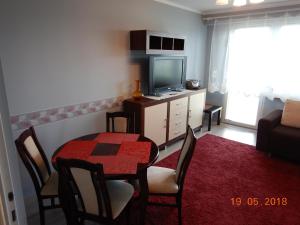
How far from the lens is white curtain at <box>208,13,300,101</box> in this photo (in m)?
3.81

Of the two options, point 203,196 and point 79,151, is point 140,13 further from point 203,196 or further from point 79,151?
point 203,196

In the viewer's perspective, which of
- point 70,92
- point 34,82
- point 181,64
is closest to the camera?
point 34,82

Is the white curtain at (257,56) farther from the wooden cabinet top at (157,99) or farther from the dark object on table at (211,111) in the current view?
the wooden cabinet top at (157,99)

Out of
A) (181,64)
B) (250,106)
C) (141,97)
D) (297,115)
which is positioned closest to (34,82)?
(141,97)

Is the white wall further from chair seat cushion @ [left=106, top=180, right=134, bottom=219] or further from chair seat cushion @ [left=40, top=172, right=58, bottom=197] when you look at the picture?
chair seat cushion @ [left=106, top=180, right=134, bottom=219]

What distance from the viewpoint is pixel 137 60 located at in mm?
3418

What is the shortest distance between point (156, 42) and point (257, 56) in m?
2.19

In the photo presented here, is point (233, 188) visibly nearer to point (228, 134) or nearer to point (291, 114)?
point (291, 114)

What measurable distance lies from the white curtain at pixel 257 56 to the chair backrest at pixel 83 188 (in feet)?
12.6

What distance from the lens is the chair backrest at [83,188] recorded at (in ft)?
4.56

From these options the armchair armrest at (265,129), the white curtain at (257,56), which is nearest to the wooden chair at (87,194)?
the armchair armrest at (265,129)

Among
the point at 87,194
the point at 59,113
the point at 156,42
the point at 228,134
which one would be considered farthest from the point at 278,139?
the point at 59,113

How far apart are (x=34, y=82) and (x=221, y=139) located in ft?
10.7

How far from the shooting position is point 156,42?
3.37 metres
